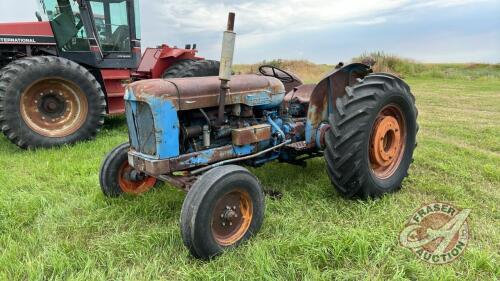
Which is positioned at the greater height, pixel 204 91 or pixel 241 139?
pixel 204 91

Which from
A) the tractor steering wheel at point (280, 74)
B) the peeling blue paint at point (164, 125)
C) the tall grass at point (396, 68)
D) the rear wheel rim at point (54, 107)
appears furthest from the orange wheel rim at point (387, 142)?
the tall grass at point (396, 68)

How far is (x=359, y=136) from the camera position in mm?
3488

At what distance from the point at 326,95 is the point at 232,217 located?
5.52 ft

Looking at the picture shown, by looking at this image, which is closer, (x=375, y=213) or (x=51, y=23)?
→ (x=375, y=213)

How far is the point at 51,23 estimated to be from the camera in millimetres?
6906

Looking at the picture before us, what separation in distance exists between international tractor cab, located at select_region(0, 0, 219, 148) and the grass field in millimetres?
988

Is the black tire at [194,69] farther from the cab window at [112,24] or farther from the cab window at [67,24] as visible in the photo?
the cab window at [67,24]

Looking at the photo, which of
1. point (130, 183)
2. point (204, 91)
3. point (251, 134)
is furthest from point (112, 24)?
point (251, 134)

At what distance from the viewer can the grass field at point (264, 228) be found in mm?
2664

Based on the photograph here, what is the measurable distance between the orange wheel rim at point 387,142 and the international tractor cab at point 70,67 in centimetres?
407

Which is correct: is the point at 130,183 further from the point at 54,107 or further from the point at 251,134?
the point at 54,107

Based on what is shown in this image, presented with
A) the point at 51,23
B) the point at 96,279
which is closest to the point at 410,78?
the point at 51,23

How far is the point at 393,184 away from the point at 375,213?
58cm

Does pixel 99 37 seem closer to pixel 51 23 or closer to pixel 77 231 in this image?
pixel 51 23
